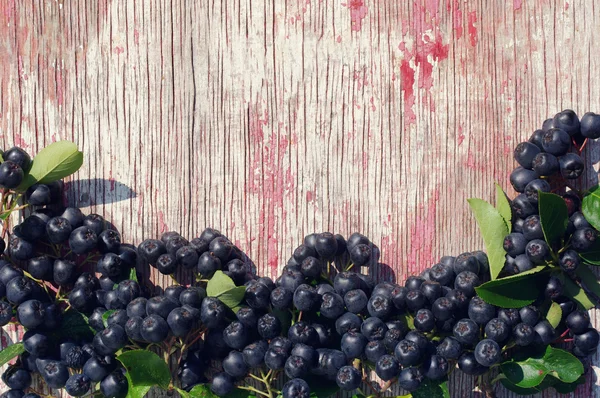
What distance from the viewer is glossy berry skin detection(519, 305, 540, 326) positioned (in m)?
2.87

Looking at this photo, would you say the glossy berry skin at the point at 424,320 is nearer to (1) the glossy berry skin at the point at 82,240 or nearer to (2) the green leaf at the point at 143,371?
(2) the green leaf at the point at 143,371

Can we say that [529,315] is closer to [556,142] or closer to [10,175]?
[556,142]

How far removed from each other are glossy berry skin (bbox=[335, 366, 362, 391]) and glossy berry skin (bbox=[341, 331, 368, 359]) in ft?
0.23

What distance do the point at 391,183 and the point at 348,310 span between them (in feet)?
2.09

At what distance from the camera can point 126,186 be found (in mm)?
3166

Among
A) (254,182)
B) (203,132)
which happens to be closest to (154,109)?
(203,132)

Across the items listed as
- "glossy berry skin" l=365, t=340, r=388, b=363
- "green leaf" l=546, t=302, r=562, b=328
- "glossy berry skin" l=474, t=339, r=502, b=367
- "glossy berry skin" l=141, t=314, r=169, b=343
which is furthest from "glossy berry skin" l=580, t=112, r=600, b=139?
"glossy berry skin" l=141, t=314, r=169, b=343

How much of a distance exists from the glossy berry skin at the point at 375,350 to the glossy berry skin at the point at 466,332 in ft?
1.04

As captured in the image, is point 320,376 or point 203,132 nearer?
point 320,376

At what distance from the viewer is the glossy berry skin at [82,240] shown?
2939mm

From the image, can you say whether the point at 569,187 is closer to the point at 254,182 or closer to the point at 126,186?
the point at 254,182

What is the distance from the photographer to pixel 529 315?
9.40ft

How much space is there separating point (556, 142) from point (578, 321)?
0.78 meters

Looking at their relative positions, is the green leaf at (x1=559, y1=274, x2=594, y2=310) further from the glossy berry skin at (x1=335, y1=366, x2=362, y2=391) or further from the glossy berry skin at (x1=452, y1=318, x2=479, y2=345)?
the glossy berry skin at (x1=335, y1=366, x2=362, y2=391)
